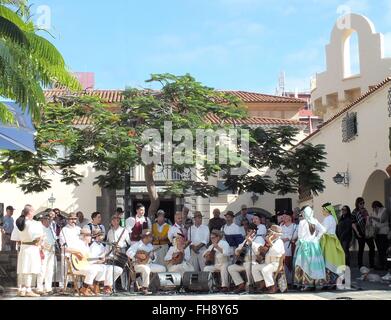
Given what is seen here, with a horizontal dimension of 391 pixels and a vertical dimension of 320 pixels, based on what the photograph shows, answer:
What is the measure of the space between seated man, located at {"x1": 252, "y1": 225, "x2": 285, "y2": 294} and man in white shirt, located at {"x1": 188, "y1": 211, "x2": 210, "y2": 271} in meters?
1.62

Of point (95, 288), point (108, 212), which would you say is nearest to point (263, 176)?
point (95, 288)

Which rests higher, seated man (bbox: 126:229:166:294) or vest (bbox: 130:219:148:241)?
vest (bbox: 130:219:148:241)

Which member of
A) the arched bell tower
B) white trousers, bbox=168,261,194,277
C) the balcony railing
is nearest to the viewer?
white trousers, bbox=168,261,194,277

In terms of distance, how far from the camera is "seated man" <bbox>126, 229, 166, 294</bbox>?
12805 millimetres

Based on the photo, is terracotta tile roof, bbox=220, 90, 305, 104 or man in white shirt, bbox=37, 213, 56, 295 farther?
terracotta tile roof, bbox=220, 90, 305, 104

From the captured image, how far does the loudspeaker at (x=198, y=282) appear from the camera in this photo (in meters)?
12.6

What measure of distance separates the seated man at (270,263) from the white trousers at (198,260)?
1616mm

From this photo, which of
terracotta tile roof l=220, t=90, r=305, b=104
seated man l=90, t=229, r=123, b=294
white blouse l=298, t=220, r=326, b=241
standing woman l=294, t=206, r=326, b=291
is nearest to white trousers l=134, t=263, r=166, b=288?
seated man l=90, t=229, r=123, b=294

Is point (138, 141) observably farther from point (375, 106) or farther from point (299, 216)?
point (375, 106)

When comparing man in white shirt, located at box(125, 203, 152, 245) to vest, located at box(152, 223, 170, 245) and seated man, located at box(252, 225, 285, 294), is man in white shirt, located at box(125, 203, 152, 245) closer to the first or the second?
vest, located at box(152, 223, 170, 245)

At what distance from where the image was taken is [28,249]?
1237 centimetres

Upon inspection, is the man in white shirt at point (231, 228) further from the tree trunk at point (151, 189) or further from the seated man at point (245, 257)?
the tree trunk at point (151, 189)

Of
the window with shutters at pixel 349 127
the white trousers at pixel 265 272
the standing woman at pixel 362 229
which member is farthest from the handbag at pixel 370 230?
the window with shutters at pixel 349 127
